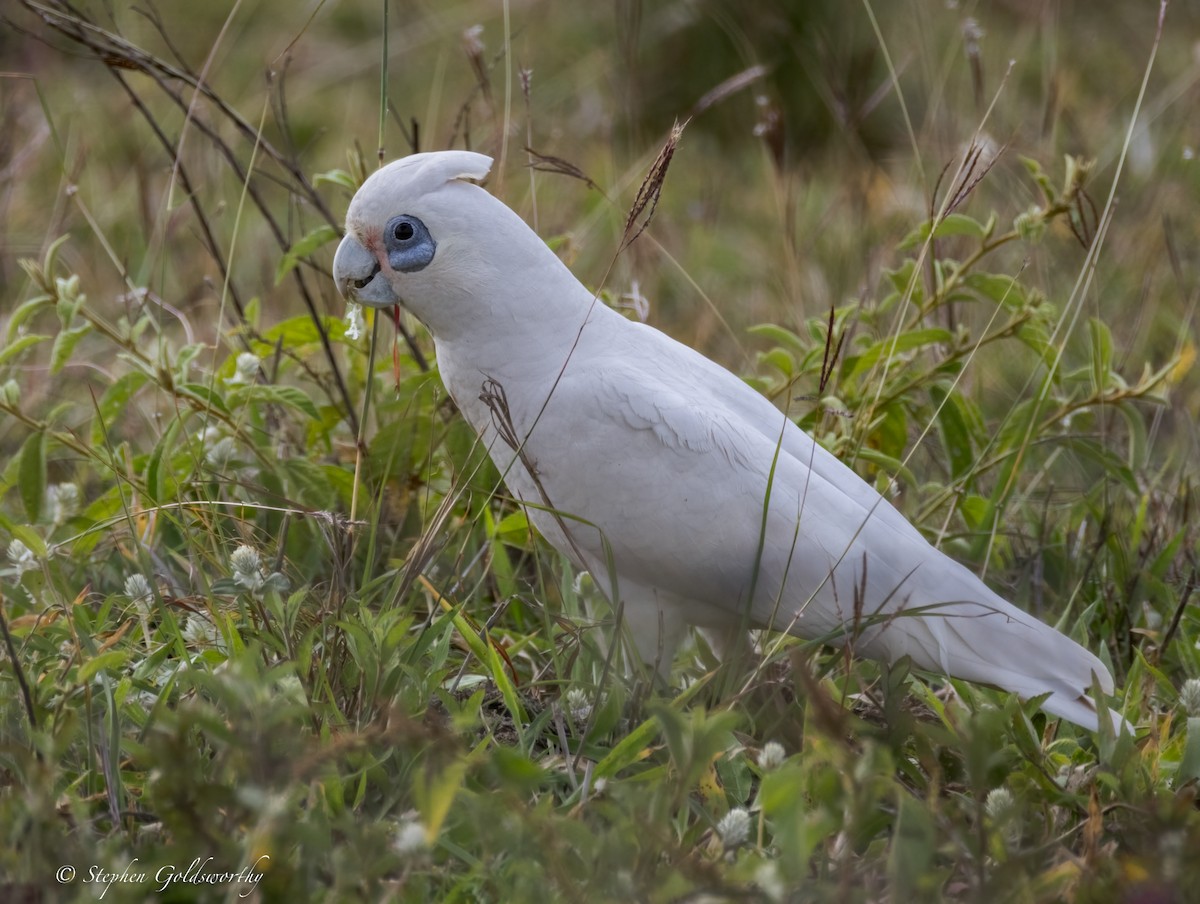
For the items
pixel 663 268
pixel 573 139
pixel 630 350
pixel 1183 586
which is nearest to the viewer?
pixel 630 350

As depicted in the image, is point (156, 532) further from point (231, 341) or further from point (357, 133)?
point (357, 133)

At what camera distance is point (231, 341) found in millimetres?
3762

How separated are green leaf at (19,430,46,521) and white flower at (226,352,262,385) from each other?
443 mm

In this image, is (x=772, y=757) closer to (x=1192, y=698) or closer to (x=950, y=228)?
(x=1192, y=698)

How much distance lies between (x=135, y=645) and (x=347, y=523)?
23.8 inches

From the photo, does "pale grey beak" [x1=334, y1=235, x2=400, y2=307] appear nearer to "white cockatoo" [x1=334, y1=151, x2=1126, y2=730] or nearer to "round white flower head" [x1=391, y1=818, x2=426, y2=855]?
"white cockatoo" [x1=334, y1=151, x2=1126, y2=730]

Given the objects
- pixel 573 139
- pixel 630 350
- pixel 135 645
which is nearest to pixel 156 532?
pixel 135 645

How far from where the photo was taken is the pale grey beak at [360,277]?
255 centimetres

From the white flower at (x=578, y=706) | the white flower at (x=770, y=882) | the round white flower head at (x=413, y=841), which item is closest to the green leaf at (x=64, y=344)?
the white flower at (x=578, y=706)

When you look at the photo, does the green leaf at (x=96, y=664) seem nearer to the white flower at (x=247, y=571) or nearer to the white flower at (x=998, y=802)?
the white flower at (x=247, y=571)

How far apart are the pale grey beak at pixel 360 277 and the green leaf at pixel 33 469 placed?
86cm

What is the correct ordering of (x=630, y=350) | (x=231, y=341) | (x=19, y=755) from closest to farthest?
1. (x=19, y=755)
2. (x=630, y=350)
3. (x=231, y=341)

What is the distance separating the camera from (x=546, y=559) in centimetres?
324

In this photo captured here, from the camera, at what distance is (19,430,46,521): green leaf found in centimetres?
288
